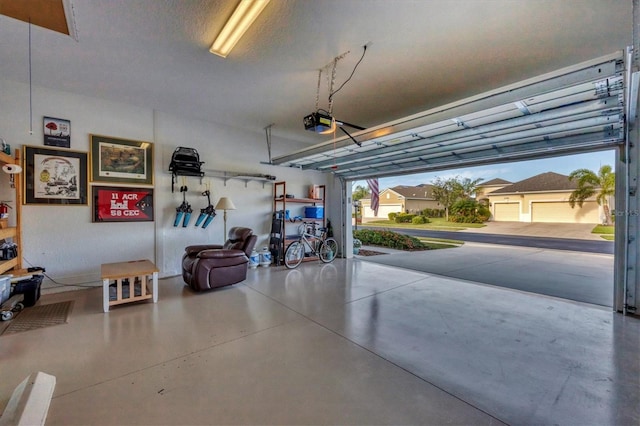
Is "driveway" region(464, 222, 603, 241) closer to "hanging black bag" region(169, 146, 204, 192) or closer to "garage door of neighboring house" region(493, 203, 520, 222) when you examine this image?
"garage door of neighboring house" region(493, 203, 520, 222)

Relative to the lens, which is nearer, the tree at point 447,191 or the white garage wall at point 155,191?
the white garage wall at point 155,191

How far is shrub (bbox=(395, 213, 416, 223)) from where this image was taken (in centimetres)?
2000

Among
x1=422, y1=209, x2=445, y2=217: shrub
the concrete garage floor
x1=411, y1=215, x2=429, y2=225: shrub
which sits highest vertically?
x1=422, y1=209, x2=445, y2=217: shrub

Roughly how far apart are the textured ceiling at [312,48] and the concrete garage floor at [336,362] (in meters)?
3.08

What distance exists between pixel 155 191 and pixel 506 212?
20.0m

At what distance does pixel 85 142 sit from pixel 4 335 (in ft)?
9.88

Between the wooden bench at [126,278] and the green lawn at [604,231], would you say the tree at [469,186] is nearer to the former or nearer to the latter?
the green lawn at [604,231]

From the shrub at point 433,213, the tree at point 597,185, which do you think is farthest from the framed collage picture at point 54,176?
the shrub at point 433,213

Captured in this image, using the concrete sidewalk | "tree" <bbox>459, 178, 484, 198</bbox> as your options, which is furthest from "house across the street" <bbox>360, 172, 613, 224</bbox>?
the concrete sidewalk

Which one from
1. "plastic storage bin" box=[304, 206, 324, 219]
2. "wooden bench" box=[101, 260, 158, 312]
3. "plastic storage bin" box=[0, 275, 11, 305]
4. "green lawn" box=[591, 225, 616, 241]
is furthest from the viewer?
"green lawn" box=[591, 225, 616, 241]

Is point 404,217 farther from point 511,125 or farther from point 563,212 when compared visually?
point 511,125

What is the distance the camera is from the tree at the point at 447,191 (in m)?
18.0

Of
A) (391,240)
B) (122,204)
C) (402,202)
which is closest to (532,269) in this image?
(391,240)

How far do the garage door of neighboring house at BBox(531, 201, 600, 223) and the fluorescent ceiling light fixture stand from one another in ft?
60.3
